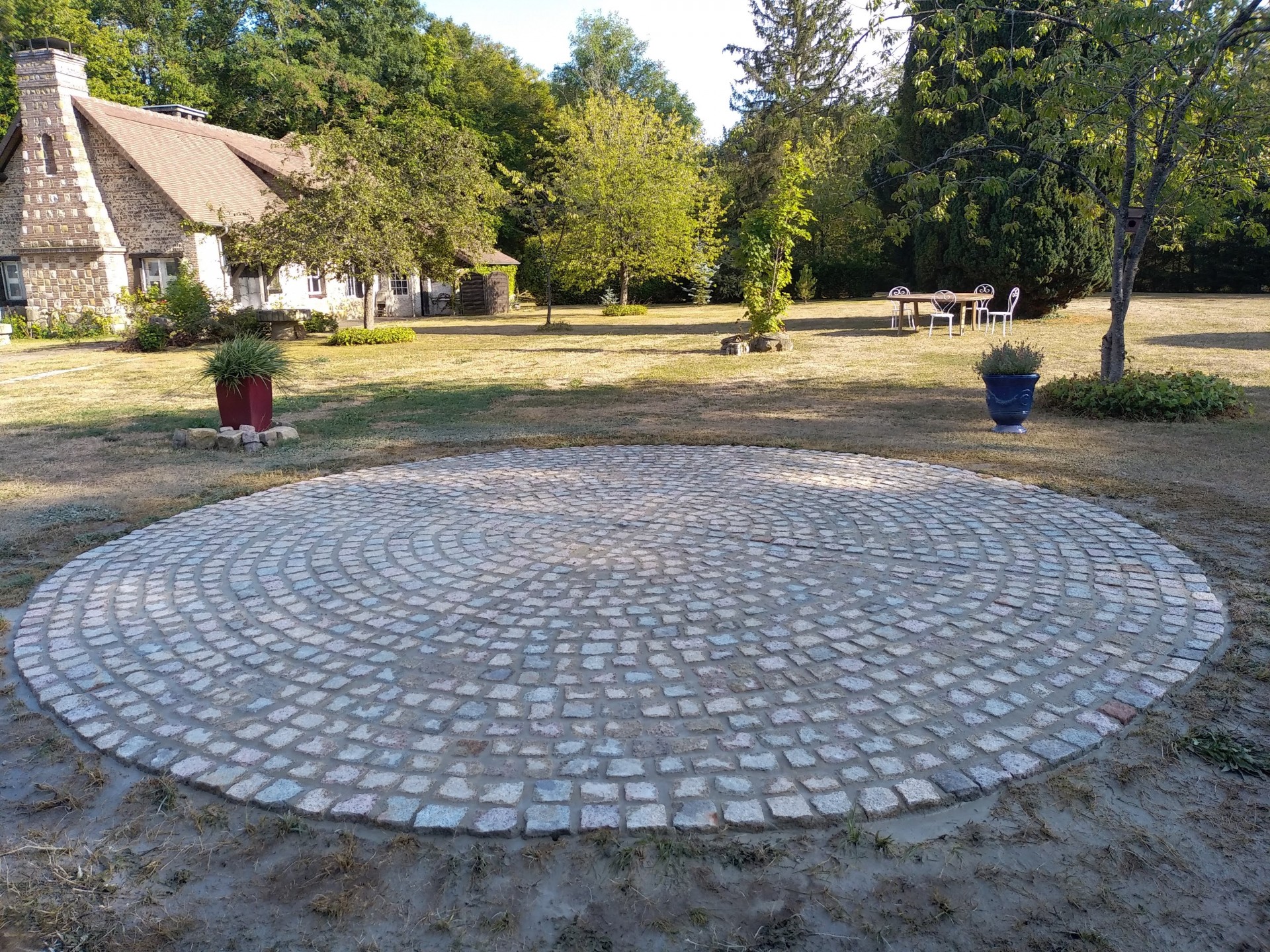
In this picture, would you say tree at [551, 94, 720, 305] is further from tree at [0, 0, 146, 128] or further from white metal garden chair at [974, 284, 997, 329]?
tree at [0, 0, 146, 128]

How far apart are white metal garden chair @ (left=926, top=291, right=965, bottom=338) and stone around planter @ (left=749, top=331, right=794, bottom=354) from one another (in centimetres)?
353

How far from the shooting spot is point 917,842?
2.40m

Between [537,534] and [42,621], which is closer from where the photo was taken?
[42,621]

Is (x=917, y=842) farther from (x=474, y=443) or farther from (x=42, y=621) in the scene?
(x=474, y=443)

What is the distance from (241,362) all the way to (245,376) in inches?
6.4

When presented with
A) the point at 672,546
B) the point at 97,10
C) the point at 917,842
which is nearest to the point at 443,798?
the point at 917,842

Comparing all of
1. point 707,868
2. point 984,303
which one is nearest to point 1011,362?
point 707,868

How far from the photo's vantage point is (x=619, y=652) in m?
3.56

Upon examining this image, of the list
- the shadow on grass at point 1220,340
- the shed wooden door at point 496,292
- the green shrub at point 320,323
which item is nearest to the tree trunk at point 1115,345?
the shadow on grass at point 1220,340

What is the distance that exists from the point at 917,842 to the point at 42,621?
4.22 meters

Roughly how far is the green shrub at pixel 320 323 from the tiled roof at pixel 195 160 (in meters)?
3.19

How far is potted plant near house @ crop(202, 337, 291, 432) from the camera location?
8117 millimetres

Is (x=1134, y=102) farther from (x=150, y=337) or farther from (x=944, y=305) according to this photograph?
(x=150, y=337)

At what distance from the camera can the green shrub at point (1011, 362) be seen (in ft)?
26.2
